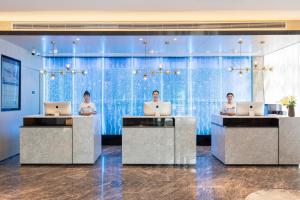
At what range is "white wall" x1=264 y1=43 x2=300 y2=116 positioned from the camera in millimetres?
7844

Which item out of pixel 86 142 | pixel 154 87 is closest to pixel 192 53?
pixel 154 87

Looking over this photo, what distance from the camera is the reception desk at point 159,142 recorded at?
Answer: 22.3 feet

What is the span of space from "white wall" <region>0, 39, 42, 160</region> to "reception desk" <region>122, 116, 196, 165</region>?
2.92m

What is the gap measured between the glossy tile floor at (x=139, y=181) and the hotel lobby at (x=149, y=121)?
0.02 meters

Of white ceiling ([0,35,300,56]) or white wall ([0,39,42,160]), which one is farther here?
white wall ([0,39,42,160])

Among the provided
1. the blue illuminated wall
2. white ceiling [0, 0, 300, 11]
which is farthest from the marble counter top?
the blue illuminated wall

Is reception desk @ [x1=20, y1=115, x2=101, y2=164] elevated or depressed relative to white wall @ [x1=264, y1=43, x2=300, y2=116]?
depressed

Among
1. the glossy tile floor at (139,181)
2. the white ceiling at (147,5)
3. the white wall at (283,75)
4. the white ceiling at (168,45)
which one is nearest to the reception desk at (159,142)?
the glossy tile floor at (139,181)

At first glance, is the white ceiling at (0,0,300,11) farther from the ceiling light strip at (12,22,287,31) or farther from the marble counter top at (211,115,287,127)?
the marble counter top at (211,115,287,127)

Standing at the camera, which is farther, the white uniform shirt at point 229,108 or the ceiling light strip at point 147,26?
the white uniform shirt at point 229,108

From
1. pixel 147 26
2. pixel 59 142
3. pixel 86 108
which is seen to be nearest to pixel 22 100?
pixel 86 108

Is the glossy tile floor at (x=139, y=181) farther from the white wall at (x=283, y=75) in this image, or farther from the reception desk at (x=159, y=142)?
the white wall at (x=283, y=75)

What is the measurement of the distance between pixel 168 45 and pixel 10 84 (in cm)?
406

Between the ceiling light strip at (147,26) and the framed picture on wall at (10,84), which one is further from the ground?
the ceiling light strip at (147,26)
